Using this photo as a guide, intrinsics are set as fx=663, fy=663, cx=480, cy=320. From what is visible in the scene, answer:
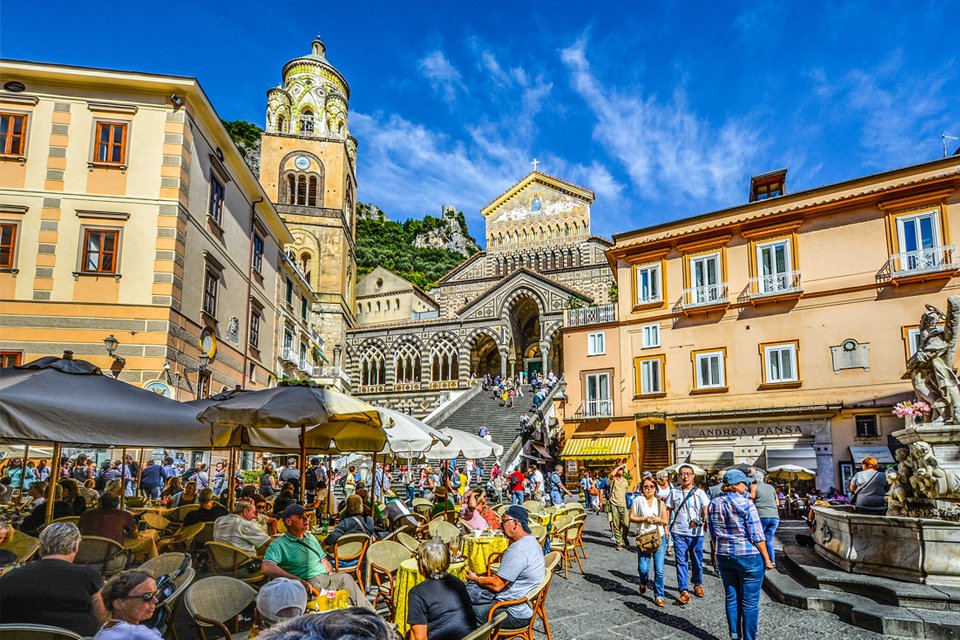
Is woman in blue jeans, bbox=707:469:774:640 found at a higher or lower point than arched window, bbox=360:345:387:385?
lower

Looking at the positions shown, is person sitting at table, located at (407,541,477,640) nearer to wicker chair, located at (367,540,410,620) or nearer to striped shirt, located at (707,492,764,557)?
wicker chair, located at (367,540,410,620)

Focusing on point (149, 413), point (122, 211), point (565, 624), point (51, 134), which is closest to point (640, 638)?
point (565, 624)

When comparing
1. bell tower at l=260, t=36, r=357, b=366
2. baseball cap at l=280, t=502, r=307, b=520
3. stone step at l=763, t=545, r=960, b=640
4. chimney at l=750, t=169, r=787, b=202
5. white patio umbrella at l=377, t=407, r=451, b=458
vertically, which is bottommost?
stone step at l=763, t=545, r=960, b=640

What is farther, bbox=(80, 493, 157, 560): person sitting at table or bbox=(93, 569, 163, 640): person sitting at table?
bbox=(80, 493, 157, 560): person sitting at table

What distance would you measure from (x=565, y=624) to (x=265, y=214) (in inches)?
832

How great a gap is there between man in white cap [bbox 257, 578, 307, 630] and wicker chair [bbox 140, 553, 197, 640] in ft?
1.85

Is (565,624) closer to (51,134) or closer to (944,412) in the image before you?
(944,412)

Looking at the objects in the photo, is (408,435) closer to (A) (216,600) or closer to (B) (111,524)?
(B) (111,524)

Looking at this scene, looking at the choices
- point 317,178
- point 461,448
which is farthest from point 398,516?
point 317,178

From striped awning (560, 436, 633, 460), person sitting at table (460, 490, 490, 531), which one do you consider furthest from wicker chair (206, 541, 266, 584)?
striped awning (560, 436, 633, 460)

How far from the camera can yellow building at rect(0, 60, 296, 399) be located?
15.7 meters

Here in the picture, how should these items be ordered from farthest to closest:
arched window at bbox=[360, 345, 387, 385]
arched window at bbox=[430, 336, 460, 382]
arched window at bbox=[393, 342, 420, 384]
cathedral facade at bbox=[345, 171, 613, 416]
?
arched window at bbox=[360, 345, 387, 385], arched window at bbox=[393, 342, 420, 384], arched window at bbox=[430, 336, 460, 382], cathedral facade at bbox=[345, 171, 613, 416]

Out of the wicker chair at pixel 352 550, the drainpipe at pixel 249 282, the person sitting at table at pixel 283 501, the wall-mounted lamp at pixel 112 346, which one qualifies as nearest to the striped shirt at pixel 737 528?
the wicker chair at pixel 352 550

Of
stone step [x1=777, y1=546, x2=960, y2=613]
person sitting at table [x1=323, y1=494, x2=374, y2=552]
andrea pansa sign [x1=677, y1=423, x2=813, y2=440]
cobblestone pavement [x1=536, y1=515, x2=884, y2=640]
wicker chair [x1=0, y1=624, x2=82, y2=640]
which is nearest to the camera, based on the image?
wicker chair [x1=0, y1=624, x2=82, y2=640]
